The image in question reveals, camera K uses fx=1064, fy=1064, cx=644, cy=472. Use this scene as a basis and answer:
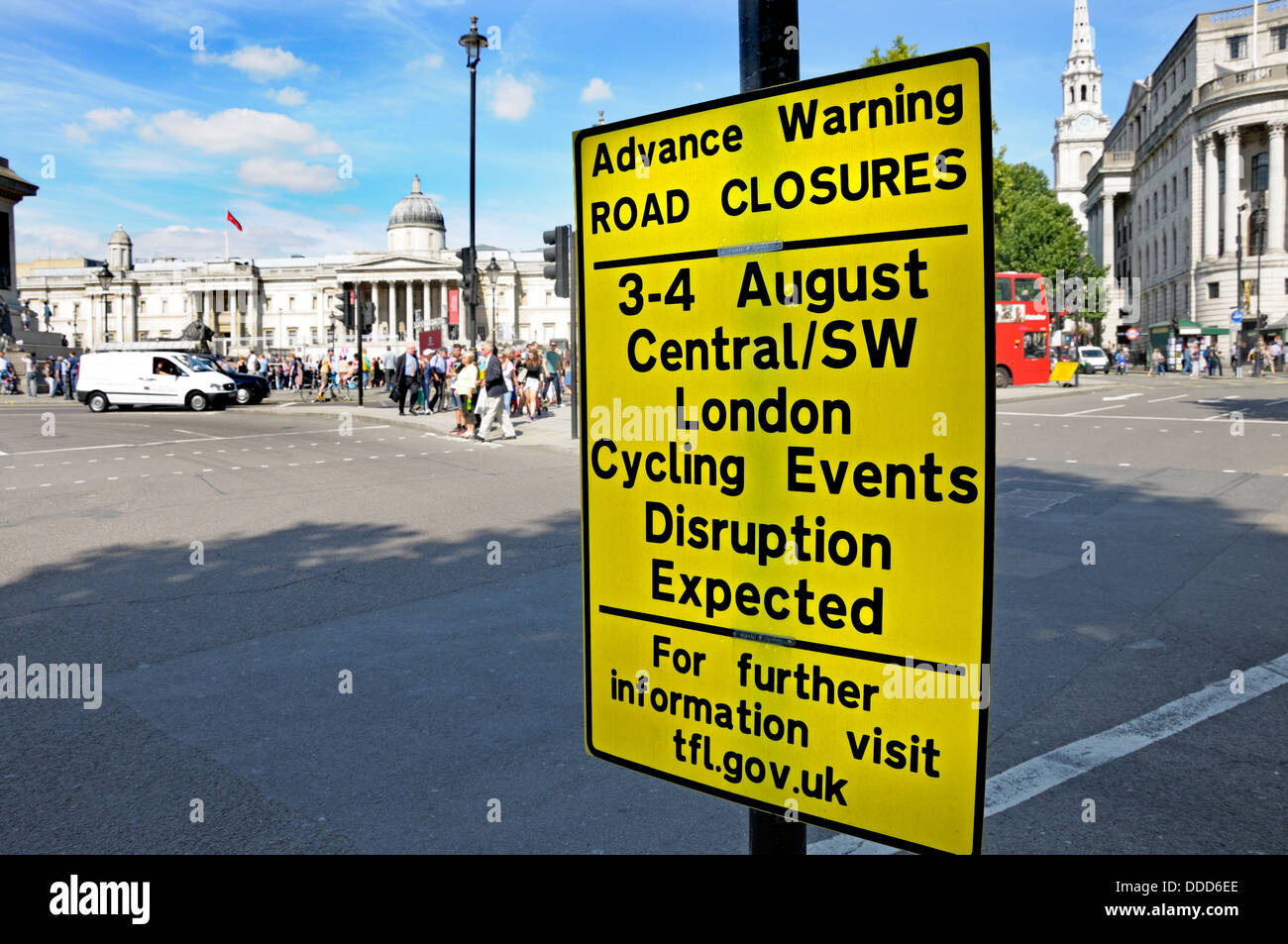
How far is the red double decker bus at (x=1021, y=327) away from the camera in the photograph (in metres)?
33.1

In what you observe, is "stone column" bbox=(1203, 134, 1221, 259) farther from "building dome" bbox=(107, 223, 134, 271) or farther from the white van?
"building dome" bbox=(107, 223, 134, 271)

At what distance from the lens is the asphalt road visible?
3.61m

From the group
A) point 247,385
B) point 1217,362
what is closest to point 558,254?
point 247,385

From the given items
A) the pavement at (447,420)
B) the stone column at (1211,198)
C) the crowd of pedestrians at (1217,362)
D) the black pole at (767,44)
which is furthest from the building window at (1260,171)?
the black pole at (767,44)

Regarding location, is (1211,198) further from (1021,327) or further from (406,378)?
(406,378)

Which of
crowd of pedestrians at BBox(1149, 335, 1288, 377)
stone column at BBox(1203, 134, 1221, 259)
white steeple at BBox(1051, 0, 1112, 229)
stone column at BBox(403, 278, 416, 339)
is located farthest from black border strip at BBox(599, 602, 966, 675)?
white steeple at BBox(1051, 0, 1112, 229)

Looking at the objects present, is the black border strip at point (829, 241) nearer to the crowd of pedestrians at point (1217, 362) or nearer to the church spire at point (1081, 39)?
the crowd of pedestrians at point (1217, 362)

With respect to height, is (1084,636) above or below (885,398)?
below

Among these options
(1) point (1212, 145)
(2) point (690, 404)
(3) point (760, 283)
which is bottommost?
(2) point (690, 404)

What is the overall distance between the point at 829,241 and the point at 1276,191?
70.1 meters
